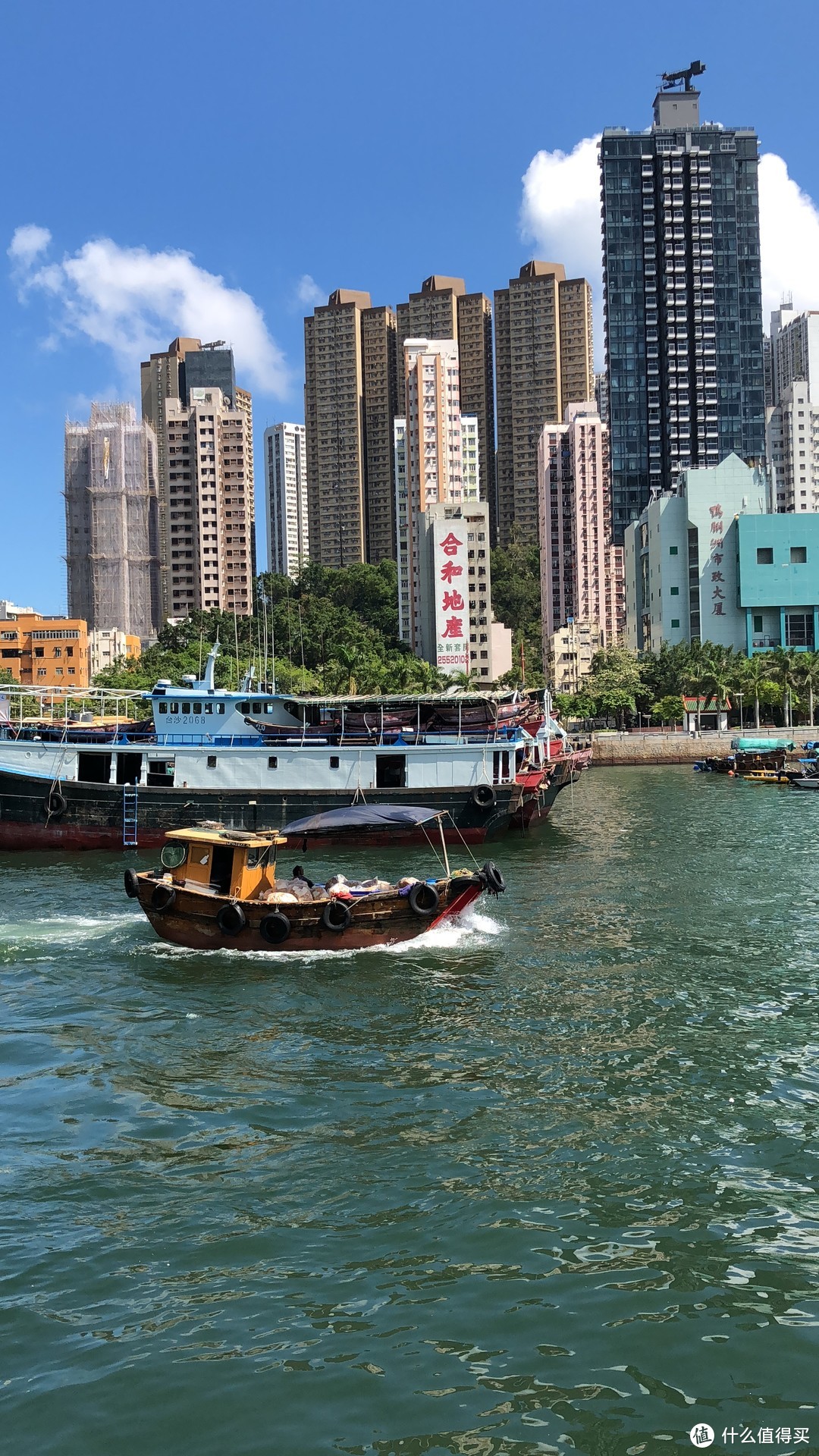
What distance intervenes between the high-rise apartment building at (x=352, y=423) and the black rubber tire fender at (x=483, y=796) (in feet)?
403

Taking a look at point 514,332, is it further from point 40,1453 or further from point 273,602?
point 40,1453

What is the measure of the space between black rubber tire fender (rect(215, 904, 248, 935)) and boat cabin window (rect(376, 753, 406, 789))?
17020mm

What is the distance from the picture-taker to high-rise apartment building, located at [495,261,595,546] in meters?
153

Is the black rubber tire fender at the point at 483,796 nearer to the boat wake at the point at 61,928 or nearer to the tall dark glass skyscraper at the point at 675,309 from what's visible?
the boat wake at the point at 61,928

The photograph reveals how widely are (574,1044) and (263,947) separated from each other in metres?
6.80

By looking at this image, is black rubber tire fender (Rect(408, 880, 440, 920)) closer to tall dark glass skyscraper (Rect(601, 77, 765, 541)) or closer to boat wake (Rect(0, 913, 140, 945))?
boat wake (Rect(0, 913, 140, 945))

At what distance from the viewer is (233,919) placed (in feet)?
61.9

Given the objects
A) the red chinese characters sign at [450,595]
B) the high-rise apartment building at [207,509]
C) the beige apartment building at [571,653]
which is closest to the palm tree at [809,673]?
the beige apartment building at [571,653]

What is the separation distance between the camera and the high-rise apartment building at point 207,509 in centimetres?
13150

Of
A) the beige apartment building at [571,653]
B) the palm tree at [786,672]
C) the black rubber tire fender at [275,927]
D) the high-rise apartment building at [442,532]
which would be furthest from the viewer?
the beige apartment building at [571,653]

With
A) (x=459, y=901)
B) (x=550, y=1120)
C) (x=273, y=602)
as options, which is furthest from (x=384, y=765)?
(x=273, y=602)

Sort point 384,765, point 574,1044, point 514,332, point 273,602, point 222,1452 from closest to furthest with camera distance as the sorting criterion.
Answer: point 222,1452
point 574,1044
point 384,765
point 273,602
point 514,332

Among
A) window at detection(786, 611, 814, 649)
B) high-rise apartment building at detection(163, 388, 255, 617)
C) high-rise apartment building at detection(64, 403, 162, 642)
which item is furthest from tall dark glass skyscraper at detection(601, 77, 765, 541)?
high-rise apartment building at detection(64, 403, 162, 642)

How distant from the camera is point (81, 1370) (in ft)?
25.0
